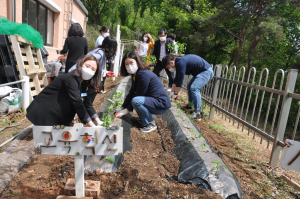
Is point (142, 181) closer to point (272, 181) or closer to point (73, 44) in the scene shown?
point (272, 181)

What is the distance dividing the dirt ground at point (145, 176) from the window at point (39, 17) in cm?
487

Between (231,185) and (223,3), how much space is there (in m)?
14.1

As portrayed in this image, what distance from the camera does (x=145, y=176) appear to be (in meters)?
2.35

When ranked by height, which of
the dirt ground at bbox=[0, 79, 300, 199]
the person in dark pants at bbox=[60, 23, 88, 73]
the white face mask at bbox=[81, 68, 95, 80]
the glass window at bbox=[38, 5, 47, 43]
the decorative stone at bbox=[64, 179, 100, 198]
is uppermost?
the glass window at bbox=[38, 5, 47, 43]

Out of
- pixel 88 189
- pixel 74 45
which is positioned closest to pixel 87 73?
pixel 88 189

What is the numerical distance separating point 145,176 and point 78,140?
996mm

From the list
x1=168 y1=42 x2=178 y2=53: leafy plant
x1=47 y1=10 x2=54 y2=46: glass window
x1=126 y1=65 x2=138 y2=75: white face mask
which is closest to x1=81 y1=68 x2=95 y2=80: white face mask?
x1=126 y1=65 x2=138 y2=75: white face mask

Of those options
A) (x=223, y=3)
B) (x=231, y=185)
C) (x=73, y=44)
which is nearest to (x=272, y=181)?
(x=231, y=185)

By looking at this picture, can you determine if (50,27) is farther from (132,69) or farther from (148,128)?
(148,128)

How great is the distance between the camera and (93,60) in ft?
7.53

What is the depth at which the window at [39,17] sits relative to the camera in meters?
6.11

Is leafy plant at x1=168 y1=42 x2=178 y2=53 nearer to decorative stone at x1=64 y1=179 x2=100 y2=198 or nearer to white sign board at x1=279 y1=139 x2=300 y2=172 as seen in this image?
white sign board at x1=279 y1=139 x2=300 y2=172

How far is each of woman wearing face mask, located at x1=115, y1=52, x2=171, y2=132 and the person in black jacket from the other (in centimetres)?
100

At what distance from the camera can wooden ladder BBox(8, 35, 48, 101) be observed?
418 centimetres
